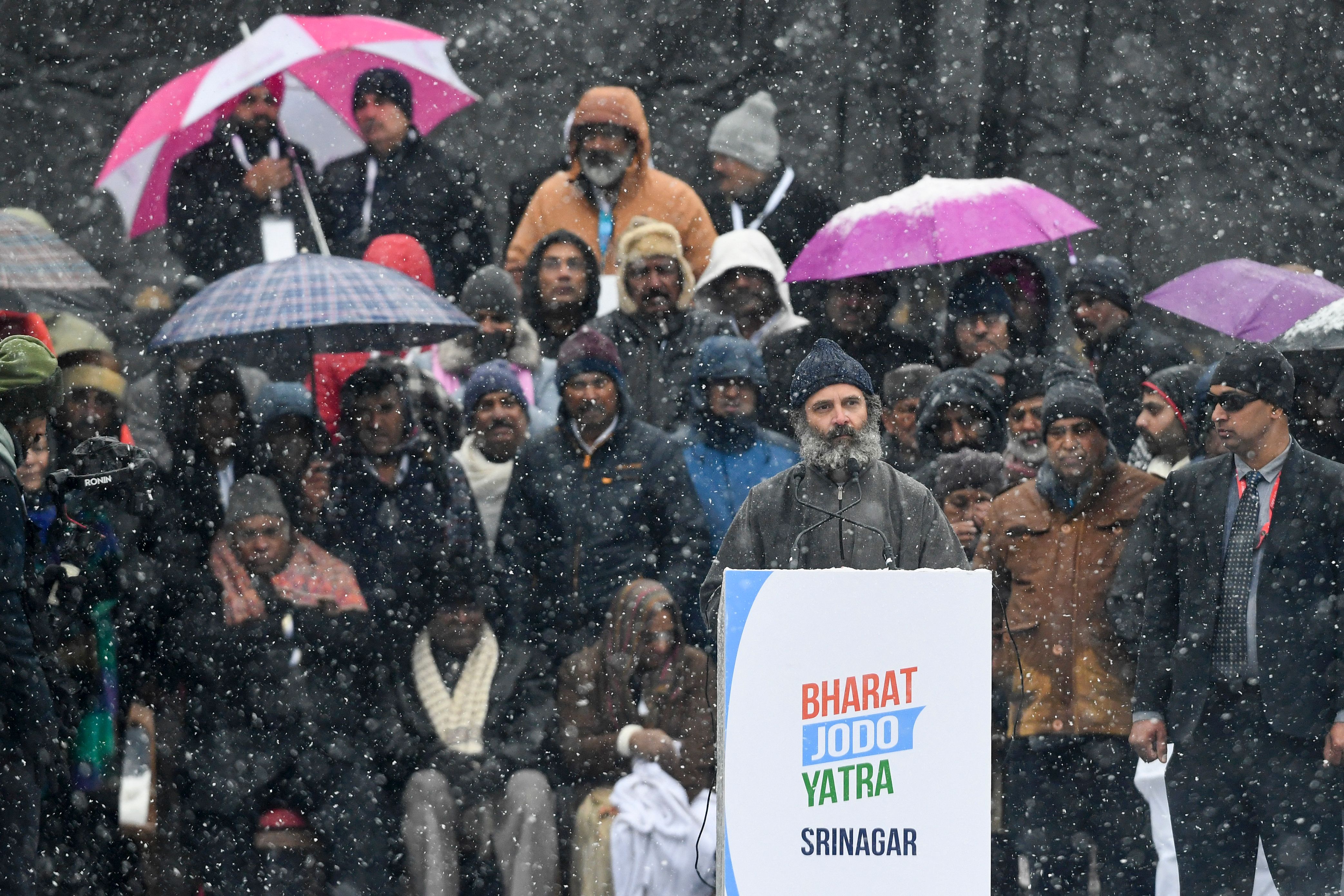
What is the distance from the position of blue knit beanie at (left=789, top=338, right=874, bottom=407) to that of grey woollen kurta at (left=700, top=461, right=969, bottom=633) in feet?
0.72

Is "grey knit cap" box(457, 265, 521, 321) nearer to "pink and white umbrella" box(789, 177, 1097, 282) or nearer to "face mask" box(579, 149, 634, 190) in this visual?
"face mask" box(579, 149, 634, 190)

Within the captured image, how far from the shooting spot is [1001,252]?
30.1 ft

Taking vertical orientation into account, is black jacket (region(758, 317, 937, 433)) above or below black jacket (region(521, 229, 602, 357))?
below

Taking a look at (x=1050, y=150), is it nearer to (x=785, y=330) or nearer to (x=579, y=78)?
(x=579, y=78)

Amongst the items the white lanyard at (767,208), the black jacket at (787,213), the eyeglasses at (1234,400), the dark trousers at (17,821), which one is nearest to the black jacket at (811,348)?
the black jacket at (787,213)

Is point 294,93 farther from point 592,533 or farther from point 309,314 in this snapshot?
point 592,533

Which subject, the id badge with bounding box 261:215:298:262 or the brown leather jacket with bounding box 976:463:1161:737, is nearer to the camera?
the brown leather jacket with bounding box 976:463:1161:737

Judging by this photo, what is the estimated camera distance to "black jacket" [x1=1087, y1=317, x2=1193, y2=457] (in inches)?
337

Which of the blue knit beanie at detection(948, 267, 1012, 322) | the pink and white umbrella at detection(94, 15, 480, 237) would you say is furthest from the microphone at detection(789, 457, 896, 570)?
the pink and white umbrella at detection(94, 15, 480, 237)

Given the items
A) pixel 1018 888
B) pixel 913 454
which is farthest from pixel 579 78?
pixel 1018 888

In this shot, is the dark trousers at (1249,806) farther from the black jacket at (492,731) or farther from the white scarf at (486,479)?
the white scarf at (486,479)

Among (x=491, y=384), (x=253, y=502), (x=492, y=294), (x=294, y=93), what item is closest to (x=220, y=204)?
(x=294, y=93)

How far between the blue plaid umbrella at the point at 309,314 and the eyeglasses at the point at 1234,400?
2945mm

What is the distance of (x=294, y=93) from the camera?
390 inches
